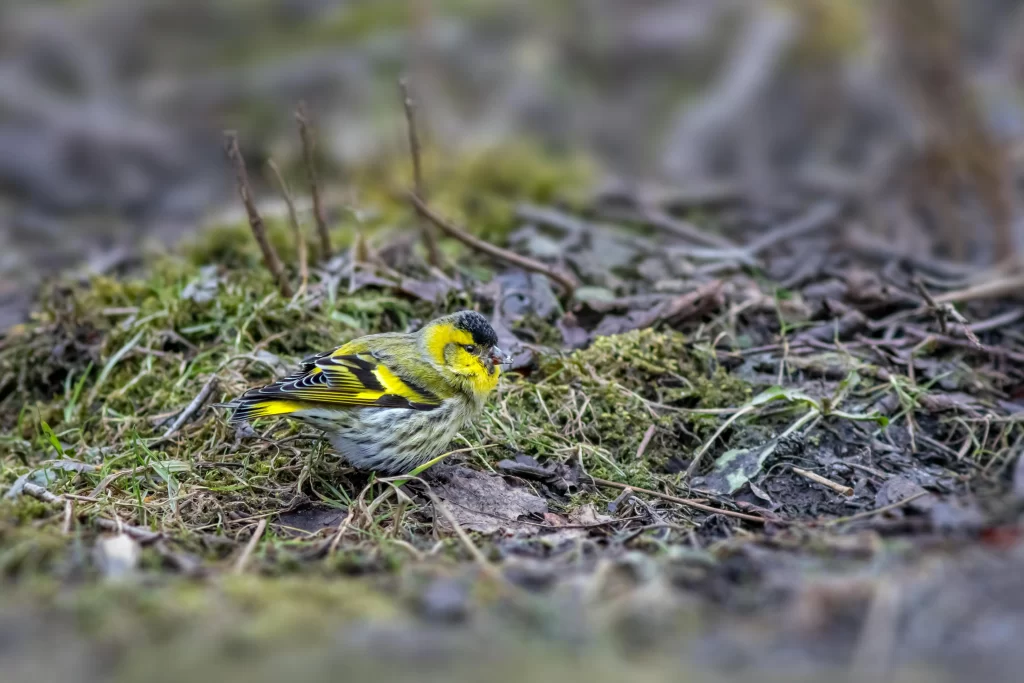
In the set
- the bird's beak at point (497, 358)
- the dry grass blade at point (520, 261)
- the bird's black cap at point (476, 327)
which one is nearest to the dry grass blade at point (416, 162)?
the dry grass blade at point (520, 261)

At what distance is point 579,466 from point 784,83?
6.30 m

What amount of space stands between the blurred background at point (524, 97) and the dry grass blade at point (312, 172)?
2.23 meters

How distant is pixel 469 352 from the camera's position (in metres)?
4.30

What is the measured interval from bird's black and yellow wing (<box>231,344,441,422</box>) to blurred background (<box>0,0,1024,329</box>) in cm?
346

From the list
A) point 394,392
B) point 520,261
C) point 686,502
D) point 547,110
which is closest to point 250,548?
point 394,392

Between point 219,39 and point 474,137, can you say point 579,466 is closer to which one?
point 474,137

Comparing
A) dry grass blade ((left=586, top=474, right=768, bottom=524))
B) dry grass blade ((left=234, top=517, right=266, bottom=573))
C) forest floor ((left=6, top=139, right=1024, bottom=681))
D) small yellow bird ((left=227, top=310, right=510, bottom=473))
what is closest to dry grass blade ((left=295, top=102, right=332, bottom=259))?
forest floor ((left=6, top=139, right=1024, bottom=681))

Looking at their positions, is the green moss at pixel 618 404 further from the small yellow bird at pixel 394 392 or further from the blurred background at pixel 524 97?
the blurred background at pixel 524 97

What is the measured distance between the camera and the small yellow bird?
3975mm

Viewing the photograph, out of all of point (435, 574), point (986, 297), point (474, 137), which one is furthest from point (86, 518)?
point (474, 137)

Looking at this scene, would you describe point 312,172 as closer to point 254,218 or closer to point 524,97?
point 254,218

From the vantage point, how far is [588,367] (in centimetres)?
471

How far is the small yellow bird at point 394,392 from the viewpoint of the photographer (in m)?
3.97

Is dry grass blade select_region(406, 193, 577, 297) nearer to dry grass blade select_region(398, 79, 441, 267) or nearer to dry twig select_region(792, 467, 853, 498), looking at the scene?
dry grass blade select_region(398, 79, 441, 267)
